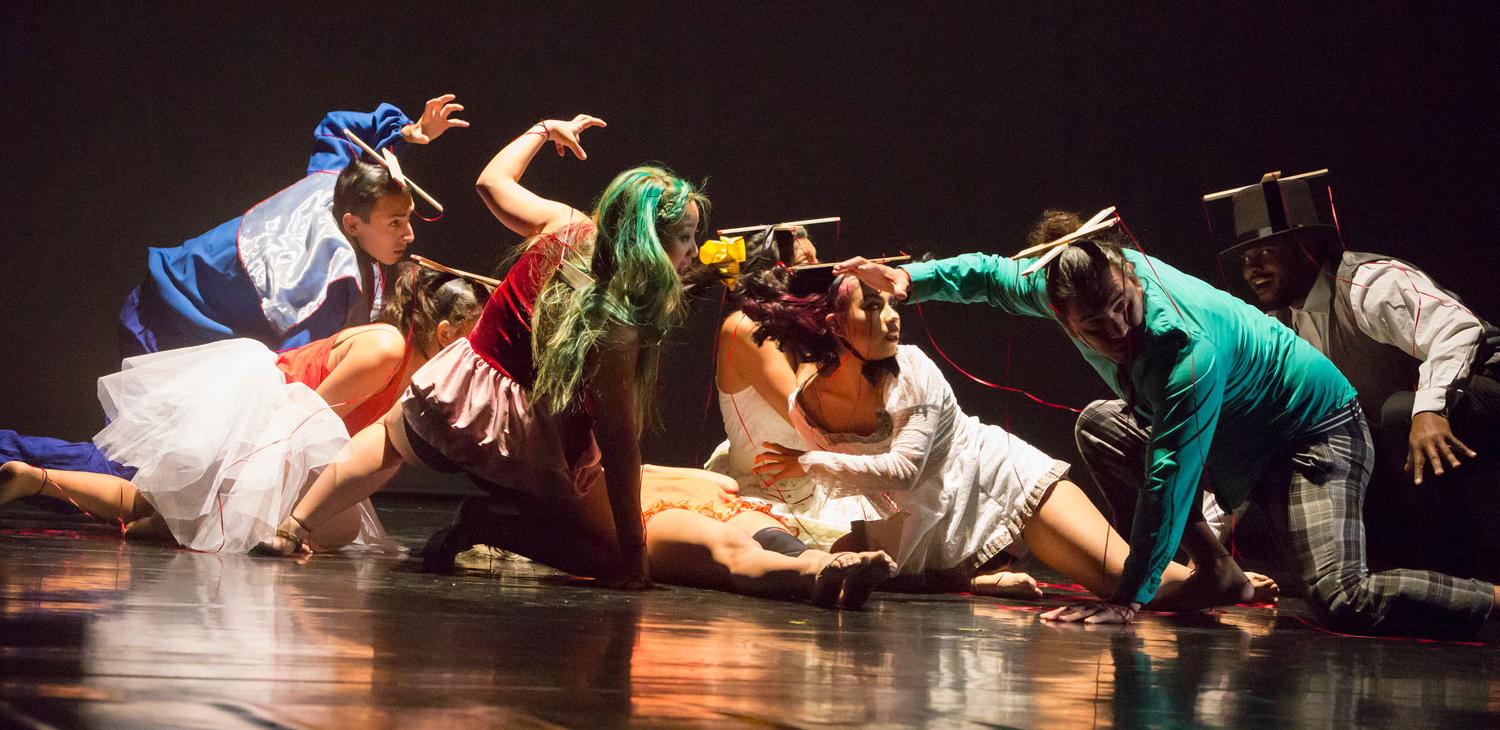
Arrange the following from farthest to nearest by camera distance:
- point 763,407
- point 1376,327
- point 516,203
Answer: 1. point 763,407
2. point 1376,327
3. point 516,203

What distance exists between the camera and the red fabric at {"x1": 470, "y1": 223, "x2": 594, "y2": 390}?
8.78 ft

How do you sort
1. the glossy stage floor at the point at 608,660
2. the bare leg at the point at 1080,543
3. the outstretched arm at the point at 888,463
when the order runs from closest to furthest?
the glossy stage floor at the point at 608,660
the outstretched arm at the point at 888,463
the bare leg at the point at 1080,543

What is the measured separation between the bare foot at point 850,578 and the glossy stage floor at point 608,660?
0.05 m

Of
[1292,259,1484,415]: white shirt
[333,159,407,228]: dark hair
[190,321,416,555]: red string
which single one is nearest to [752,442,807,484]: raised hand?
[190,321,416,555]: red string

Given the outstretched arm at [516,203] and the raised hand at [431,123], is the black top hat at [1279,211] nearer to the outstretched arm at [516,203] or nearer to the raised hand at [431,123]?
the outstretched arm at [516,203]

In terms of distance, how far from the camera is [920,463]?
272 centimetres

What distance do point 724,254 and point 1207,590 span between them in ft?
4.11

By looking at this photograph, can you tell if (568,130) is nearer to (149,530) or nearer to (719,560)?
(719,560)

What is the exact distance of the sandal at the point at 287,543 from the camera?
9.52ft

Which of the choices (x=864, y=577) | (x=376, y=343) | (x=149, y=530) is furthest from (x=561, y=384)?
(x=149, y=530)

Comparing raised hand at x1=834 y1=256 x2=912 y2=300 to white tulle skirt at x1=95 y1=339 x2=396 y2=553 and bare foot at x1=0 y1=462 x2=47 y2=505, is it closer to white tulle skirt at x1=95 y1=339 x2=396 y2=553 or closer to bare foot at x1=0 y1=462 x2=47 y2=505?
white tulle skirt at x1=95 y1=339 x2=396 y2=553

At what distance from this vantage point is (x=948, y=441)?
9.41 feet

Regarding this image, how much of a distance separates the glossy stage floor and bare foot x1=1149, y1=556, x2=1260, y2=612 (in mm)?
100

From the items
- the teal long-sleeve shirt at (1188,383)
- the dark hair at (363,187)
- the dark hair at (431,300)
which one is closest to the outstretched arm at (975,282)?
the teal long-sleeve shirt at (1188,383)
